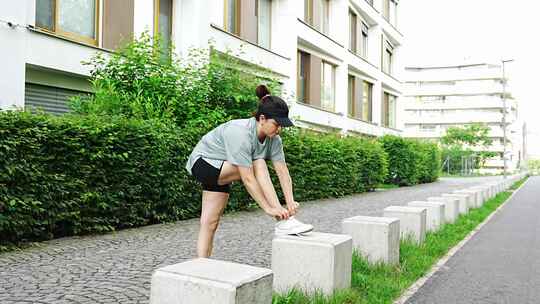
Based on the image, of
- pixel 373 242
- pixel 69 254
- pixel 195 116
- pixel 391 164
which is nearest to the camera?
pixel 373 242

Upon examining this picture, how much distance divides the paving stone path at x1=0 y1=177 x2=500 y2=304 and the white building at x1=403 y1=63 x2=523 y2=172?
90.3 m

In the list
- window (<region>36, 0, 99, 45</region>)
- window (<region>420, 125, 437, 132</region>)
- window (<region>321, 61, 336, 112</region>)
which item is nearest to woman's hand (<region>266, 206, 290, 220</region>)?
window (<region>36, 0, 99, 45</region>)

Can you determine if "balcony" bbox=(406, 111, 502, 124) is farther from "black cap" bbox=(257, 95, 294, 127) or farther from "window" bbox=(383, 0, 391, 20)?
"black cap" bbox=(257, 95, 294, 127)

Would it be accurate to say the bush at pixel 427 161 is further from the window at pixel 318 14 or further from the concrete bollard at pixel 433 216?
the concrete bollard at pixel 433 216

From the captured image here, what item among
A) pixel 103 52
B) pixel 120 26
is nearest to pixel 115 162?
pixel 103 52

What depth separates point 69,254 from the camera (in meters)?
6.57

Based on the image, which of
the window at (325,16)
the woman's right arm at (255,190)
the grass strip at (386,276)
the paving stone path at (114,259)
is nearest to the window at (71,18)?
the paving stone path at (114,259)

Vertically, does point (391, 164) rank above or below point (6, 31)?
below

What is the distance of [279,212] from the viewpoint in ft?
14.3

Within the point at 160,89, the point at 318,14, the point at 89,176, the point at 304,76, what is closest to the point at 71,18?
the point at 160,89

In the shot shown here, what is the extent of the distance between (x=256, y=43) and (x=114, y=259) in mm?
14893

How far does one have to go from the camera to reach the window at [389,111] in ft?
121

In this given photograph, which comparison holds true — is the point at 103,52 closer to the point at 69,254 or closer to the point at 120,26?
the point at 120,26

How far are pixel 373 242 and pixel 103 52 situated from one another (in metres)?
9.06
